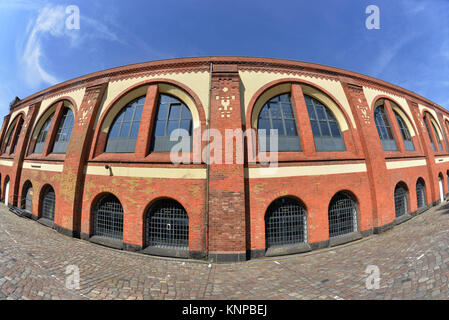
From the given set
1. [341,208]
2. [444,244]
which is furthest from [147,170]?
[444,244]

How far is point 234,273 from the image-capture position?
20.0 feet

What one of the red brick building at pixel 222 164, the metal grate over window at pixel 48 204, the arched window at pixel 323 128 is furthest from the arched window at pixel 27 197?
the arched window at pixel 323 128

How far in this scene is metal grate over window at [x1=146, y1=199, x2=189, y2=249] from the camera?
25.3ft

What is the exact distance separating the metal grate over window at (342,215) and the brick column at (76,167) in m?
13.8

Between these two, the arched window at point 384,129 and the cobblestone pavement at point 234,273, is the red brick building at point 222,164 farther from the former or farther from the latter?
the cobblestone pavement at point 234,273

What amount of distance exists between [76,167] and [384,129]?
815 inches

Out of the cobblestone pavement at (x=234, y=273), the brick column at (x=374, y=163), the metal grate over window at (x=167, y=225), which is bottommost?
the cobblestone pavement at (x=234, y=273)

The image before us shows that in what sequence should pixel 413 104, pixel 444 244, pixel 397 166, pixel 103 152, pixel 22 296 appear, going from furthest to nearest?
pixel 413 104 → pixel 397 166 → pixel 103 152 → pixel 444 244 → pixel 22 296

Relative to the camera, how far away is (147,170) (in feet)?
26.0

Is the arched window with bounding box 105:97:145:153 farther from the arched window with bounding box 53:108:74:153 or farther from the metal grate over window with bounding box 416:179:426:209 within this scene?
the metal grate over window with bounding box 416:179:426:209

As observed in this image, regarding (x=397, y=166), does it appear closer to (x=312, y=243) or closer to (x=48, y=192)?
(x=312, y=243)

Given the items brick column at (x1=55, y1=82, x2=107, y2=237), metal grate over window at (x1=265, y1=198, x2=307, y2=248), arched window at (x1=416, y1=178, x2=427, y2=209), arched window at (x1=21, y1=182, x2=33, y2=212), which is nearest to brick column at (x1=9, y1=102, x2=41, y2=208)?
arched window at (x1=21, y1=182, x2=33, y2=212)

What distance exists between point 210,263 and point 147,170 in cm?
514

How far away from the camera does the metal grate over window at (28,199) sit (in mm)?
12758
